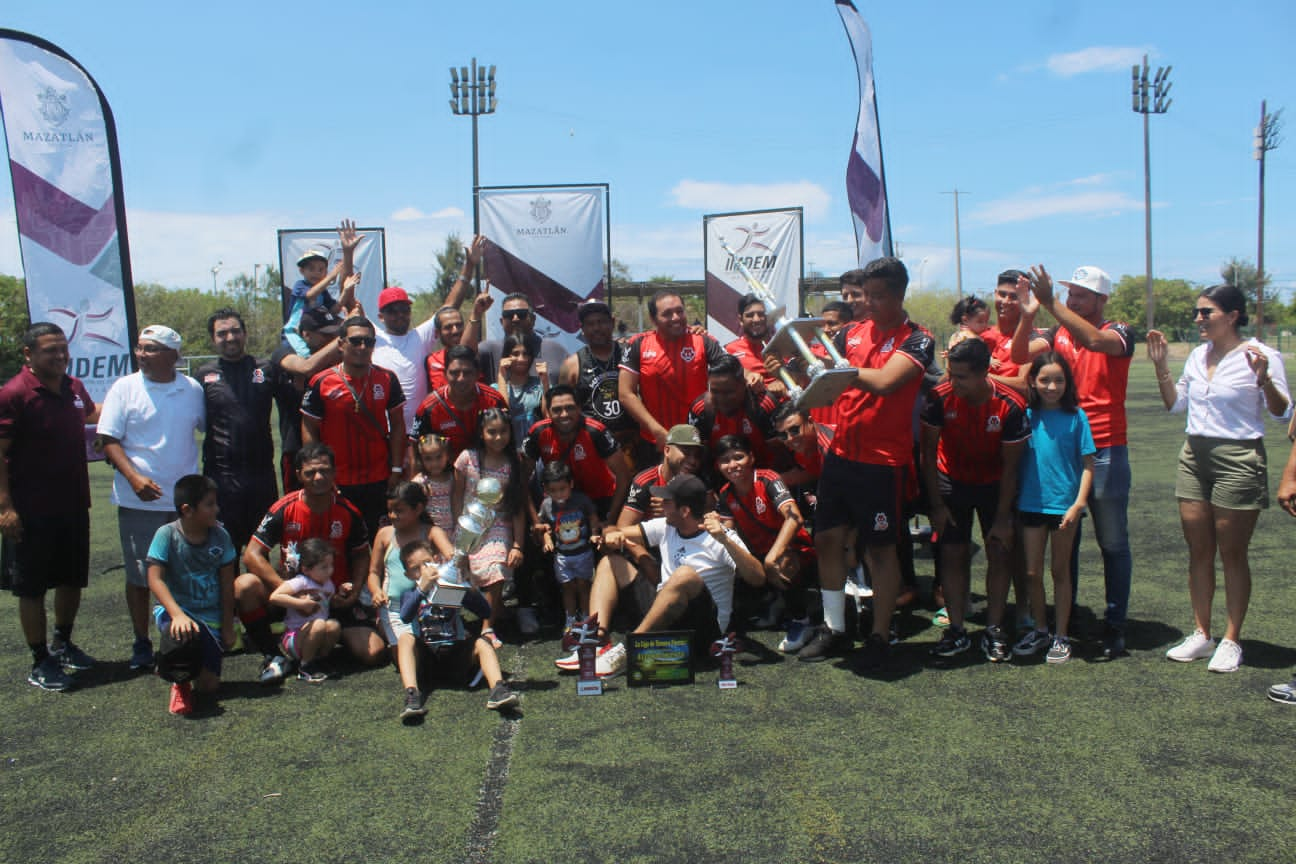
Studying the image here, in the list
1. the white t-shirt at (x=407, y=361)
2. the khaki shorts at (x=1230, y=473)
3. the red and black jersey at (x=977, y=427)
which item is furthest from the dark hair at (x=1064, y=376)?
the white t-shirt at (x=407, y=361)

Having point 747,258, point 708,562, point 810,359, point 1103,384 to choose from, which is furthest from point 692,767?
point 747,258

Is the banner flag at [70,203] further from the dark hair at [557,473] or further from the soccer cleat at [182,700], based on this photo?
the dark hair at [557,473]

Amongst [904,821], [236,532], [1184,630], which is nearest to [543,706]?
[904,821]

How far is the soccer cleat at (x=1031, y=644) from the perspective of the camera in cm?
513

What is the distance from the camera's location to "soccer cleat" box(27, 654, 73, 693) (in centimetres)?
500

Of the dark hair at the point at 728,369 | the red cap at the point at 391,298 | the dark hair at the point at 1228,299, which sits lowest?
the dark hair at the point at 728,369

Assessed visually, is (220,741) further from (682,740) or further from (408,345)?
(408,345)

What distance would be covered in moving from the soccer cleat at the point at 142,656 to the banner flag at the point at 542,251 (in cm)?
460

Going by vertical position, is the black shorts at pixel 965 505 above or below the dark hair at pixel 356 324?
below

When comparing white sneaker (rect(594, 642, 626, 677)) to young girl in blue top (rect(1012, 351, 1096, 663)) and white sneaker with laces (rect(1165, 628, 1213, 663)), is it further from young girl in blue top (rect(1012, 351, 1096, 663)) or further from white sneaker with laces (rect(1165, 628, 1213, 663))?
white sneaker with laces (rect(1165, 628, 1213, 663))

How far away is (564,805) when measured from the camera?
357 centimetres

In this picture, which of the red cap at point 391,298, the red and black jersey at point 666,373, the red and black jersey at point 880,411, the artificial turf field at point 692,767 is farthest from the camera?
the red cap at point 391,298

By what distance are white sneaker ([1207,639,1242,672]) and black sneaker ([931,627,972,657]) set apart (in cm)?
118

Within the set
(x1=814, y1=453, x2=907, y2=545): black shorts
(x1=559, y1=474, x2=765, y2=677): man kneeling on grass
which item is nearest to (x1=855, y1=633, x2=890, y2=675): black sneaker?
(x1=814, y1=453, x2=907, y2=545): black shorts
